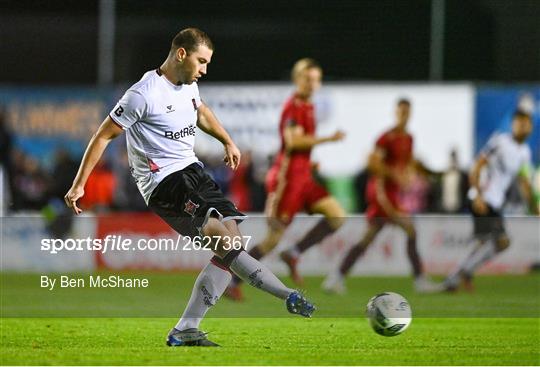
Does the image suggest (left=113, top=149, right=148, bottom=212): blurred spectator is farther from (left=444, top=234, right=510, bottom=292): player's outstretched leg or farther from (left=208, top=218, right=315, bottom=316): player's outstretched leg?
(left=208, top=218, right=315, bottom=316): player's outstretched leg

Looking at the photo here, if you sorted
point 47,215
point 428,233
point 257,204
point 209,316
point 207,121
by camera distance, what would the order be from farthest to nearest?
point 257,204 → point 47,215 → point 428,233 → point 209,316 → point 207,121

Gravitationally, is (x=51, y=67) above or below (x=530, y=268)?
above

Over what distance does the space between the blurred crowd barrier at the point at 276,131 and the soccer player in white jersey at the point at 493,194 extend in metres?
6.13

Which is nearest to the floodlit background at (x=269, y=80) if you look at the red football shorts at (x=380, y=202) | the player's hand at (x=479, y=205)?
the red football shorts at (x=380, y=202)

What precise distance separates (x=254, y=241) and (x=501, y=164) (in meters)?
3.15

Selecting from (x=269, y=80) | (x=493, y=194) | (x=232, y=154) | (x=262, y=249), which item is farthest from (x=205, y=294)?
(x=269, y=80)

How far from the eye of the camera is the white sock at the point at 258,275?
8445 mm

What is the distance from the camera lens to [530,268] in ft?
60.0

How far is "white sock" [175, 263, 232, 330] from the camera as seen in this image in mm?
8742

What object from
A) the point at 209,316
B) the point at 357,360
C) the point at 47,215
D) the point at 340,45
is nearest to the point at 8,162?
the point at 47,215

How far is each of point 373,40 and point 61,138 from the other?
6288 mm

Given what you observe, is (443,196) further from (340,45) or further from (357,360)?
(357,360)

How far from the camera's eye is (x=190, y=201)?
340 inches

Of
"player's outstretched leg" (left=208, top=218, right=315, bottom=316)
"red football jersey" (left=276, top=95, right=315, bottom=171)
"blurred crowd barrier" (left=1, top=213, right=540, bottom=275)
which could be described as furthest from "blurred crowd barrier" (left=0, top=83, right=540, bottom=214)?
"player's outstretched leg" (left=208, top=218, right=315, bottom=316)
